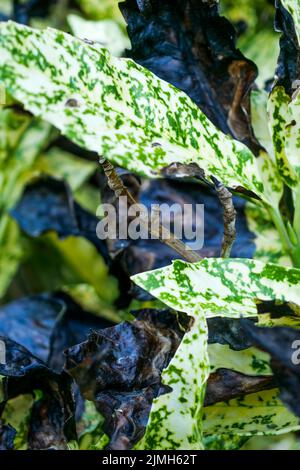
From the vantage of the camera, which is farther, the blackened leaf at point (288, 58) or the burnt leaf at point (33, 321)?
the burnt leaf at point (33, 321)

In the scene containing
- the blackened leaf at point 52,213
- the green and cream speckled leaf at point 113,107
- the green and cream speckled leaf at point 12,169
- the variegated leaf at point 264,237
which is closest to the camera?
the green and cream speckled leaf at point 113,107

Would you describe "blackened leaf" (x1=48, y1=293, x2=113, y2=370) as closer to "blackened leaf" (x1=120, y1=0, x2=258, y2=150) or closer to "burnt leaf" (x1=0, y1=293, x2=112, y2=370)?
"burnt leaf" (x1=0, y1=293, x2=112, y2=370)

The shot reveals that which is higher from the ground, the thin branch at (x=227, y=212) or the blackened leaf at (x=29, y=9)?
the blackened leaf at (x=29, y=9)

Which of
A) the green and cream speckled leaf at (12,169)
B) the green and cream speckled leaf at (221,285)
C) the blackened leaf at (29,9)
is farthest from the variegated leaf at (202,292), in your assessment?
the blackened leaf at (29,9)

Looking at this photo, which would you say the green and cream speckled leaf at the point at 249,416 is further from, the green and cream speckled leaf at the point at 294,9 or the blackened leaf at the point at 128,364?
the green and cream speckled leaf at the point at 294,9

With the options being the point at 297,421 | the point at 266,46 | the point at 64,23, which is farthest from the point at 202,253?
the point at 64,23

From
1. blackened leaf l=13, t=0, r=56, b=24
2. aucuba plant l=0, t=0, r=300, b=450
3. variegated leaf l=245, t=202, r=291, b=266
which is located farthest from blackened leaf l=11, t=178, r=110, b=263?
blackened leaf l=13, t=0, r=56, b=24
